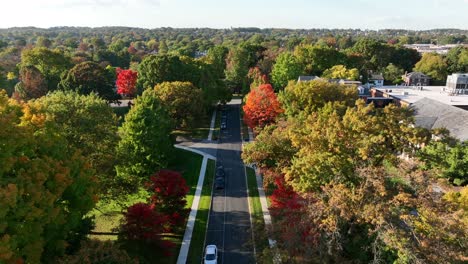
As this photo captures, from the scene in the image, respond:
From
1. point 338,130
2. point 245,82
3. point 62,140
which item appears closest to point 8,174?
point 62,140

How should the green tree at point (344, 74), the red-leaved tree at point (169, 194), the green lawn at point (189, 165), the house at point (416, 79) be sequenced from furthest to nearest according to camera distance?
the house at point (416, 79)
the green tree at point (344, 74)
the green lawn at point (189, 165)
the red-leaved tree at point (169, 194)

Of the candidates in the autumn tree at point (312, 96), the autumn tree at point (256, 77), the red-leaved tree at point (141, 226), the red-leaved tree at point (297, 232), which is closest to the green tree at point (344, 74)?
the autumn tree at point (256, 77)

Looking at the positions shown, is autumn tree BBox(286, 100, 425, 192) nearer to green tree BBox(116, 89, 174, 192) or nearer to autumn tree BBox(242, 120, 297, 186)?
autumn tree BBox(242, 120, 297, 186)

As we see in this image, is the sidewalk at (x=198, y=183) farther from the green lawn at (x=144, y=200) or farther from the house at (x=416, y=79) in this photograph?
the house at (x=416, y=79)

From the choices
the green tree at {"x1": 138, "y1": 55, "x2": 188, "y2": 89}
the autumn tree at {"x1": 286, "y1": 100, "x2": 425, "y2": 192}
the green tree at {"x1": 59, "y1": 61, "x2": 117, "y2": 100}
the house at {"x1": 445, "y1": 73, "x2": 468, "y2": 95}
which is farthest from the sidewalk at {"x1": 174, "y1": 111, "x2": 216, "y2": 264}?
the house at {"x1": 445, "y1": 73, "x2": 468, "y2": 95}

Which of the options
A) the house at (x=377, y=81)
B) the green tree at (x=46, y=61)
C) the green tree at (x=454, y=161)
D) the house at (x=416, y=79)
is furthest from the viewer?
the house at (x=416, y=79)

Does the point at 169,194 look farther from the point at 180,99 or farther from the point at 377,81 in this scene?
the point at 377,81
